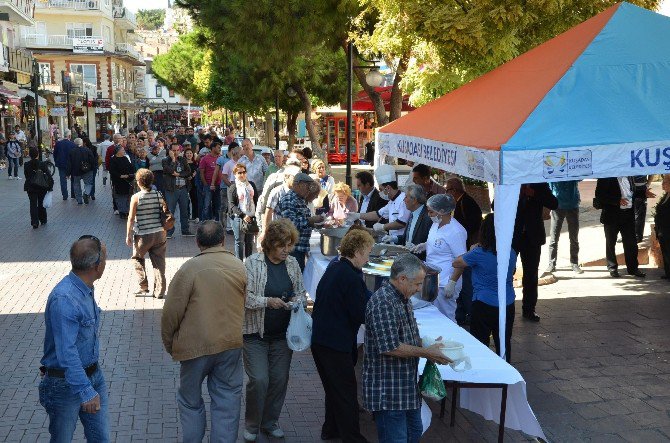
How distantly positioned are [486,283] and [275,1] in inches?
390

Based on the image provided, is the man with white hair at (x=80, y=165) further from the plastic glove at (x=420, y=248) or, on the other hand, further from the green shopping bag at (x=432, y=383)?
the green shopping bag at (x=432, y=383)

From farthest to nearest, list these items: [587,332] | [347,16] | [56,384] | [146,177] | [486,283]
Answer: [347,16]
[146,177]
[587,332]
[486,283]
[56,384]

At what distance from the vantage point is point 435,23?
11.0 m

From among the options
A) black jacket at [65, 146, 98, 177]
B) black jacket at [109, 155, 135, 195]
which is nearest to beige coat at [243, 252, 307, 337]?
black jacket at [109, 155, 135, 195]

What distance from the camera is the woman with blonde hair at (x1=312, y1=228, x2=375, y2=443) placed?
550 cm

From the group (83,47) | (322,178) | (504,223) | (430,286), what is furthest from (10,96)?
(83,47)

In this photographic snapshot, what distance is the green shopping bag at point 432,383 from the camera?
5.20 m

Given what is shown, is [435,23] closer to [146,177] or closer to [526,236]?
[526,236]

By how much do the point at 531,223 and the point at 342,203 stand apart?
2.97 metres

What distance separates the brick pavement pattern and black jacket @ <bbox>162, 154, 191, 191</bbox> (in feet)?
11.6

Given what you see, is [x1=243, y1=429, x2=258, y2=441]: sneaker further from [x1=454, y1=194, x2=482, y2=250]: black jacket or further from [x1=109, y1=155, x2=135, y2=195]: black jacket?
[x1=109, y1=155, x2=135, y2=195]: black jacket

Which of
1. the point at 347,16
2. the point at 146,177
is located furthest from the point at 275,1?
the point at 146,177

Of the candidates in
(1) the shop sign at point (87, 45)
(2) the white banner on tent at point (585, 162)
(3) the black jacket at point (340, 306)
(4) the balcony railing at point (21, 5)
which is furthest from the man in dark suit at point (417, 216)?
(1) the shop sign at point (87, 45)

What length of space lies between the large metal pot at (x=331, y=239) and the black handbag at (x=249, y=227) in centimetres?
322
